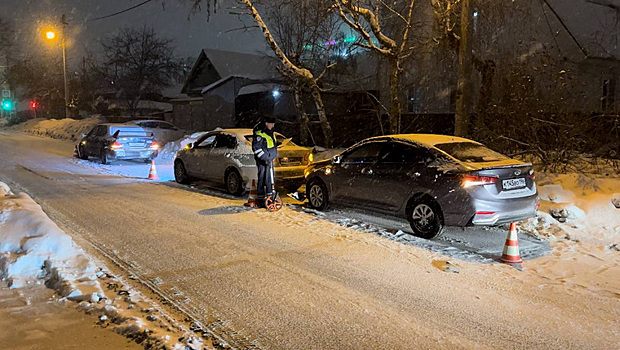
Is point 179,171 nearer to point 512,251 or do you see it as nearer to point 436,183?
point 436,183

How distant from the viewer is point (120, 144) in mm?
17219

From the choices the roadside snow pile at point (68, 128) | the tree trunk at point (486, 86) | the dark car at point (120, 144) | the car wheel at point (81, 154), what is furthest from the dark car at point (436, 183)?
the roadside snow pile at point (68, 128)

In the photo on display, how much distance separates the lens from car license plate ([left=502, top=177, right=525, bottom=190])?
6934 mm

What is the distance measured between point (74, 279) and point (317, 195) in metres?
5.17

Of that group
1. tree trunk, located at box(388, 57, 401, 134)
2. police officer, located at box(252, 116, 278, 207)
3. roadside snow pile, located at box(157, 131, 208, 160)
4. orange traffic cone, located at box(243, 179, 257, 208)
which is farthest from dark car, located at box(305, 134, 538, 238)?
roadside snow pile, located at box(157, 131, 208, 160)

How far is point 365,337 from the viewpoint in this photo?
4160 millimetres

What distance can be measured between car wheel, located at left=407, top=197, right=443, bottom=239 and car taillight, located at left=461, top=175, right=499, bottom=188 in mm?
601

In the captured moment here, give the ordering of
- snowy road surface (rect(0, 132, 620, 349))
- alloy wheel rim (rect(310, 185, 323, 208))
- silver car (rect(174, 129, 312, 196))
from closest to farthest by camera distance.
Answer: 1. snowy road surface (rect(0, 132, 620, 349))
2. alloy wheel rim (rect(310, 185, 323, 208))
3. silver car (rect(174, 129, 312, 196))

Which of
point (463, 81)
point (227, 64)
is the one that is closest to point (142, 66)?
point (227, 64)

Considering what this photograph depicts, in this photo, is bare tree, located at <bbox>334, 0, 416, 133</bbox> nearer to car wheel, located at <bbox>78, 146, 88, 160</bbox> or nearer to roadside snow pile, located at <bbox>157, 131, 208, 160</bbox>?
roadside snow pile, located at <bbox>157, 131, 208, 160</bbox>

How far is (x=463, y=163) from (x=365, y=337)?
3730mm

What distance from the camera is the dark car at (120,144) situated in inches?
678

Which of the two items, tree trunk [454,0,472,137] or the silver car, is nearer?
the silver car

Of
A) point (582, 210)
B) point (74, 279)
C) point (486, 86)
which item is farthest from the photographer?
point (486, 86)
